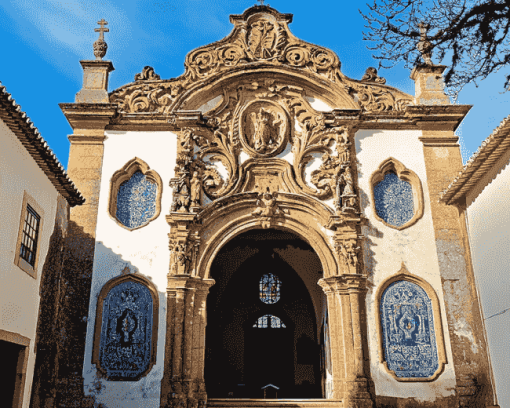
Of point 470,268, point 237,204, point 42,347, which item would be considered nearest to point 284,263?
point 237,204

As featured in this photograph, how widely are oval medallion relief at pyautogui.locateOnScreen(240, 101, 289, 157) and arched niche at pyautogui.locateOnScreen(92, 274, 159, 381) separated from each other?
4.68m

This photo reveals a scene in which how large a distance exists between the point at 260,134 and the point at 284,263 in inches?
281

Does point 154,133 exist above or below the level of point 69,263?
above

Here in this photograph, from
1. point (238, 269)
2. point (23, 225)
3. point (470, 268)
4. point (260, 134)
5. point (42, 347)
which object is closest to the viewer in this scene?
point (23, 225)

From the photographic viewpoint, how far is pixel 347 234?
50.5ft

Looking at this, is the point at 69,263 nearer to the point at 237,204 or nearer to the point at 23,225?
the point at 23,225

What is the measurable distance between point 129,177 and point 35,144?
14.2 ft

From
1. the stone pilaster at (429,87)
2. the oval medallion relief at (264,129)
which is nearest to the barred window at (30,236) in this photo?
the oval medallion relief at (264,129)

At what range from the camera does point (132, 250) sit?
15.4 m

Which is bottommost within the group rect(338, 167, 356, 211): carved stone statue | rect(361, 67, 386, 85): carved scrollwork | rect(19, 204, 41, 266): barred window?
rect(19, 204, 41, 266): barred window

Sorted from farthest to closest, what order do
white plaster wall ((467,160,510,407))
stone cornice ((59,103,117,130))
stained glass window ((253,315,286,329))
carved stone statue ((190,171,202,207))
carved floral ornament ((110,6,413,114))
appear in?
stained glass window ((253,315,286,329)) < carved floral ornament ((110,6,413,114)) < stone cornice ((59,103,117,130)) < carved stone statue ((190,171,202,207)) < white plaster wall ((467,160,510,407))

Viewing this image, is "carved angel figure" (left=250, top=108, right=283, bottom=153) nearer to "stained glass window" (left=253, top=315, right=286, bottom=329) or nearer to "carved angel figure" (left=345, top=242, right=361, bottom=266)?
"carved angel figure" (left=345, top=242, right=361, bottom=266)

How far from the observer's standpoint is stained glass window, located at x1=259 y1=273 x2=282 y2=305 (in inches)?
878

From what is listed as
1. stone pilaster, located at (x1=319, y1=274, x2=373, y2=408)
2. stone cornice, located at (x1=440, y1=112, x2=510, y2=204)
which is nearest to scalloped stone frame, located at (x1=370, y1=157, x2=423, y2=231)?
stone cornice, located at (x1=440, y1=112, x2=510, y2=204)
